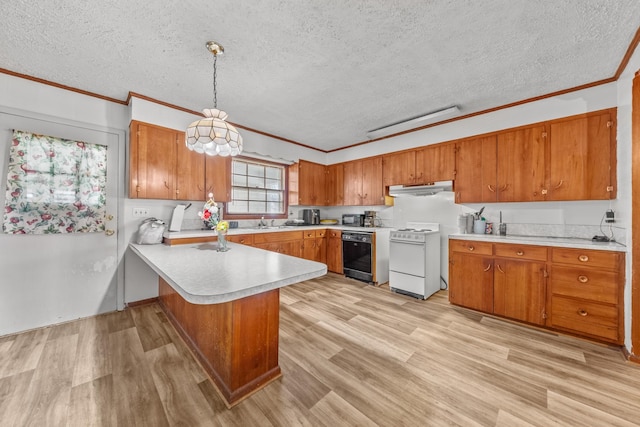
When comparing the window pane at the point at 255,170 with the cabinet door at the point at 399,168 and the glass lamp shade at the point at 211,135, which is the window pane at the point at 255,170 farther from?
the glass lamp shade at the point at 211,135

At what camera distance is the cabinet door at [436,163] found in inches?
134

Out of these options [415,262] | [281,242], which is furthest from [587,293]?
[281,242]

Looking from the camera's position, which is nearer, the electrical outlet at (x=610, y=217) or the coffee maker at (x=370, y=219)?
the electrical outlet at (x=610, y=217)

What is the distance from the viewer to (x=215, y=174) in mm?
3465

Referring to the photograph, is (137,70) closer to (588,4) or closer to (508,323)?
(588,4)

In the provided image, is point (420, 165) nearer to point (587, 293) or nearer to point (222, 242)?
point (587, 293)

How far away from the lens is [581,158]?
2.50 m

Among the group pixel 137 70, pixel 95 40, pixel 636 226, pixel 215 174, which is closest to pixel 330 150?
pixel 215 174

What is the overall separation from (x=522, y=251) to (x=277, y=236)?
3141 millimetres

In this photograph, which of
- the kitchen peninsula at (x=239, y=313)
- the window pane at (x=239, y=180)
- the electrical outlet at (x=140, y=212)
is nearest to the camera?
the kitchen peninsula at (x=239, y=313)

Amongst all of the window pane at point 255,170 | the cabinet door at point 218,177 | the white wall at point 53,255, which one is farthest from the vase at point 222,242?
the window pane at point 255,170

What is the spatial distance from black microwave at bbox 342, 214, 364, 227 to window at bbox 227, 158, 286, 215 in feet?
4.14

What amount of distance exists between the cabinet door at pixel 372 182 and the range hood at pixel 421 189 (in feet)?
0.86

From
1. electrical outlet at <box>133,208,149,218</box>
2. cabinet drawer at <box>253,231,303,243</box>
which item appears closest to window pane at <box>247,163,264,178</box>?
cabinet drawer at <box>253,231,303,243</box>
